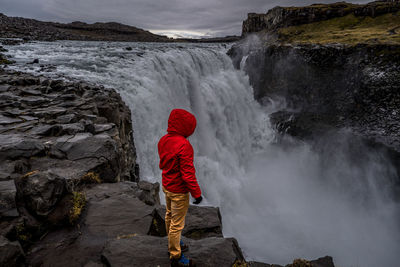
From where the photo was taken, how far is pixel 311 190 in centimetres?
2341

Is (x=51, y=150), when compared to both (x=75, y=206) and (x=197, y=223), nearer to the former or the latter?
(x=75, y=206)

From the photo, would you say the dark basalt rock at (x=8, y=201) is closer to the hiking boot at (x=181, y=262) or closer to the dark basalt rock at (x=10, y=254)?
the dark basalt rock at (x=10, y=254)

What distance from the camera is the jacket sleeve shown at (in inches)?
159

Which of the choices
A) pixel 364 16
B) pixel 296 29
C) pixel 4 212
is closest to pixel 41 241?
pixel 4 212

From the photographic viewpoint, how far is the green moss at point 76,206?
5.06 meters

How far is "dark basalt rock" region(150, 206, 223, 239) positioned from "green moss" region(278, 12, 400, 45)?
2835cm

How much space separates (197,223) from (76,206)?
133 inches

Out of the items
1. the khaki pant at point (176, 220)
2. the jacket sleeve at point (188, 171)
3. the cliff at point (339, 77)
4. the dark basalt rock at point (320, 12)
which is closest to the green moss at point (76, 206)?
the khaki pant at point (176, 220)

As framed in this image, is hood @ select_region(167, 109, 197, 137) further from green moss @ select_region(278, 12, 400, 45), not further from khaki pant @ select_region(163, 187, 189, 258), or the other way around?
green moss @ select_region(278, 12, 400, 45)

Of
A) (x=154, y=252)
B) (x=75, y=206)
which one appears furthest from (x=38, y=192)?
A: (x=154, y=252)

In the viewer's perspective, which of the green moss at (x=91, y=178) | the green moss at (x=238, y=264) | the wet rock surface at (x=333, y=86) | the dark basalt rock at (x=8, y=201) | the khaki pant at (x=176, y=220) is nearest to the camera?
the khaki pant at (x=176, y=220)

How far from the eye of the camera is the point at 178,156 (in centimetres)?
415

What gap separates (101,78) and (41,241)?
48.4 feet

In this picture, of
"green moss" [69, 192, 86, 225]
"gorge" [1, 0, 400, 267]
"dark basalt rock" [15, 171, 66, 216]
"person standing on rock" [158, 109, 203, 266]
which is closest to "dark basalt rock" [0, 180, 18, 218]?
"dark basalt rock" [15, 171, 66, 216]
